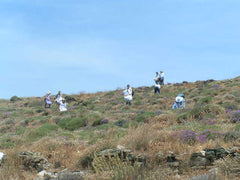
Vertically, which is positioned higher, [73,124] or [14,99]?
[14,99]

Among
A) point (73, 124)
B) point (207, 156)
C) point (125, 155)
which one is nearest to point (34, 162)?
point (125, 155)

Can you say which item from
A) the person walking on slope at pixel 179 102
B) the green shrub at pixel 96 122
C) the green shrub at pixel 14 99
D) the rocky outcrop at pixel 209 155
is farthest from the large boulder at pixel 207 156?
the green shrub at pixel 14 99

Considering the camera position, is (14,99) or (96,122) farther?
(14,99)

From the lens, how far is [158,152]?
309 inches

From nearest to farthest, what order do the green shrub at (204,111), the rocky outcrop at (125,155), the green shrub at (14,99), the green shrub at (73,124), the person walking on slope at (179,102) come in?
the rocky outcrop at (125,155), the green shrub at (204,111), the green shrub at (73,124), the person walking on slope at (179,102), the green shrub at (14,99)

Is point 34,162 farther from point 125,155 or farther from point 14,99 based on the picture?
point 14,99

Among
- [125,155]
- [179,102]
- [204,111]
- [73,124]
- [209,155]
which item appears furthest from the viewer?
[179,102]

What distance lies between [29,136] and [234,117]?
29.8ft

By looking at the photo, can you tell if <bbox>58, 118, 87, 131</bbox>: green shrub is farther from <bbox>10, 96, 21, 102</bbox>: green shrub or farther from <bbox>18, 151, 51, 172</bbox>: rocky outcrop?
<bbox>10, 96, 21, 102</bbox>: green shrub

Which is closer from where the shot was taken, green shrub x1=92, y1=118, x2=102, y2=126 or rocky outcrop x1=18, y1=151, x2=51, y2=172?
rocky outcrop x1=18, y1=151, x2=51, y2=172

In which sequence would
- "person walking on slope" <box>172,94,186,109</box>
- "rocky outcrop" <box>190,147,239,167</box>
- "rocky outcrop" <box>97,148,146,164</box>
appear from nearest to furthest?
"rocky outcrop" <box>190,147,239,167</box>, "rocky outcrop" <box>97,148,146,164</box>, "person walking on slope" <box>172,94,186,109</box>

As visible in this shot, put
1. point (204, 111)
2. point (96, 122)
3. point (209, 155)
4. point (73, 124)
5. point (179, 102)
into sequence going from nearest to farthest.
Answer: point (209, 155), point (204, 111), point (96, 122), point (73, 124), point (179, 102)

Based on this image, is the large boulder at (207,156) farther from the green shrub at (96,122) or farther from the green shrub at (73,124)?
the green shrub at (73,124)

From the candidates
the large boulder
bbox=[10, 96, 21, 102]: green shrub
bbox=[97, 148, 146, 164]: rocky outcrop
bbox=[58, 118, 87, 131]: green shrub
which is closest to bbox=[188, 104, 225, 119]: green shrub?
the large boulder
